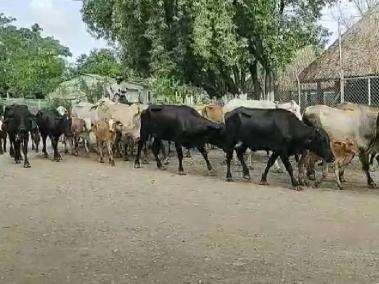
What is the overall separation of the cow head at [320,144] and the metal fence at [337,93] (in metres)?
4.45

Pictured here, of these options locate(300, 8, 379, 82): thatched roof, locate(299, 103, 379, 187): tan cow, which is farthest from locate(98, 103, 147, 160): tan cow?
locate(300, 8, 379, 82): thatched roof

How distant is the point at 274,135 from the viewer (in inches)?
555

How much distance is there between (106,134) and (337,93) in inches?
297

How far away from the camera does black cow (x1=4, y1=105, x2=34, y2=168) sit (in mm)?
18125

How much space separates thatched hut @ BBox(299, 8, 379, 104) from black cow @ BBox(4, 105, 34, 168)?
9.68 m

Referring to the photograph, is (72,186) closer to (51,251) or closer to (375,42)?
(51,251)

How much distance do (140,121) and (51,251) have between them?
34.2ft

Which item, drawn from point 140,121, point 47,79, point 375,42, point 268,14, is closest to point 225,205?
point 140,121

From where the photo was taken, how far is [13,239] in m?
8.72

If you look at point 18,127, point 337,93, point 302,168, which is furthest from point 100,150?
point 337,93

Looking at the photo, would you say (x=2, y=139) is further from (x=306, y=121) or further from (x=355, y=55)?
(x=355, y=55)

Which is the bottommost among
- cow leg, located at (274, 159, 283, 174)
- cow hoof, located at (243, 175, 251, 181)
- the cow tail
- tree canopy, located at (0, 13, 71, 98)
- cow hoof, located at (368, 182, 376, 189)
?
cow hoof, located at (368, 182, 376, 189)

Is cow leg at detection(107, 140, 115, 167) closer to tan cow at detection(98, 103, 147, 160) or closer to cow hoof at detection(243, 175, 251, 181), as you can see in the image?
tan cow at detection(98, 103, 147, 160)

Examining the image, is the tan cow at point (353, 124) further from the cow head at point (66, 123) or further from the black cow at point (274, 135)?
the cow head at point (66, 123)
